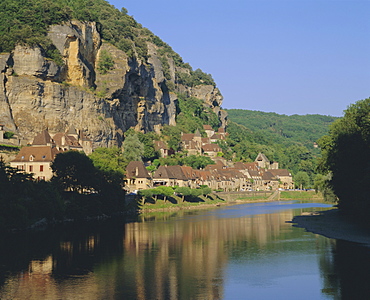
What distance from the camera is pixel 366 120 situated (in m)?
70.6

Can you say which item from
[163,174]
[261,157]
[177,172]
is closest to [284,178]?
[261,157]

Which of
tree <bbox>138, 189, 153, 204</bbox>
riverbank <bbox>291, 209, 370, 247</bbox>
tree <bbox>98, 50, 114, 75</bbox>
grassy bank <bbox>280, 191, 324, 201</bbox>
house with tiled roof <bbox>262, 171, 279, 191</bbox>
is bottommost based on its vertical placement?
riverbank <bbox>291, 209, 370, 247</bbox>

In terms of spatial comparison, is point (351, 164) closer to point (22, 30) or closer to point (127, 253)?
point (127, 253)

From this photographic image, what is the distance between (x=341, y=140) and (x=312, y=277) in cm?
3729

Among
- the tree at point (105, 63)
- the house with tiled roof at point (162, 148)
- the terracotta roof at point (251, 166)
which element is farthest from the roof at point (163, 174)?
the terracotta roof at point (251, 166)

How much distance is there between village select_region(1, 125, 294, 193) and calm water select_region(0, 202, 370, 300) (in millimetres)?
29699

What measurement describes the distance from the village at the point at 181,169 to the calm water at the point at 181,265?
2970 cm

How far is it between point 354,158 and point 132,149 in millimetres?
69951

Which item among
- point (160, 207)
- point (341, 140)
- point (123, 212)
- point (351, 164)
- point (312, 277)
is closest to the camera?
point (312, 277)

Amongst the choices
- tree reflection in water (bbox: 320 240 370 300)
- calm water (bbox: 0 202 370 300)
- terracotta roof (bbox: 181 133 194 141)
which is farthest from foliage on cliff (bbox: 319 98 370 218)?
terracotta roof (bbox: 181 133 194 141)

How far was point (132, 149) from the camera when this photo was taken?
130 metres

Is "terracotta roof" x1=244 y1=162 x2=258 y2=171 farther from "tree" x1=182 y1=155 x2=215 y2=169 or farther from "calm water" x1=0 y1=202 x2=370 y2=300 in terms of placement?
"calm water" x1=0 y1=202 x2=370 y2=300

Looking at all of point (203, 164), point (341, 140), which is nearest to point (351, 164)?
point (341, 140)

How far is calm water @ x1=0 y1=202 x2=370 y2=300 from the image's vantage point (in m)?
36.7
